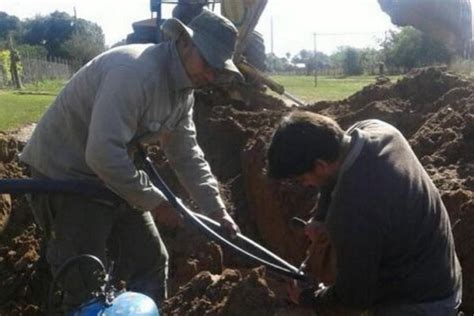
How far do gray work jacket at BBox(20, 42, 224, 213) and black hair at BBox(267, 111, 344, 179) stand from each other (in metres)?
1.02

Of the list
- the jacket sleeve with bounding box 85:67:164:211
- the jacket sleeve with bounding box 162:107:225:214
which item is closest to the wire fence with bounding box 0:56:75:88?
the jacket sleeve with bounding box 162:107:225:214

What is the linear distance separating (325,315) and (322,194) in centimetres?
136

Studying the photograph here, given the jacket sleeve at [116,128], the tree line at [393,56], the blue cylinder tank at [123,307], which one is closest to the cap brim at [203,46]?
the jacket sleeve at [116,128]

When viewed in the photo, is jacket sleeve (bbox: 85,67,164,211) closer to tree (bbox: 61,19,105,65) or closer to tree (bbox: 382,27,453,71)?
tree (bbox: 382,27,453,71)

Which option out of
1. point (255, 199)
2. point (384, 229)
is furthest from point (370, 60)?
point (384, 229)

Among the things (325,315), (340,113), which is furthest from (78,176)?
(340,113)

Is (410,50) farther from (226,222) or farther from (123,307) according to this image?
(123,307)

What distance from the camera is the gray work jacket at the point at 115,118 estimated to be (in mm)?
3746

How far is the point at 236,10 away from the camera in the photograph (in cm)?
→ 1184

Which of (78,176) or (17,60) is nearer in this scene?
(78,176)

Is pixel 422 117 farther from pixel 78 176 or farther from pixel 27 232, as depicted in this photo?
pixel 78 176

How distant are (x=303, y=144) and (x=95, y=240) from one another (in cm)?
173

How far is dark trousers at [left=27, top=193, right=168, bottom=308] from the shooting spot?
4219 millimetres

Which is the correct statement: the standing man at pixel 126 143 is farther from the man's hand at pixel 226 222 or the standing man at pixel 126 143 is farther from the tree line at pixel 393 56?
the tree line at pixel 393 56
